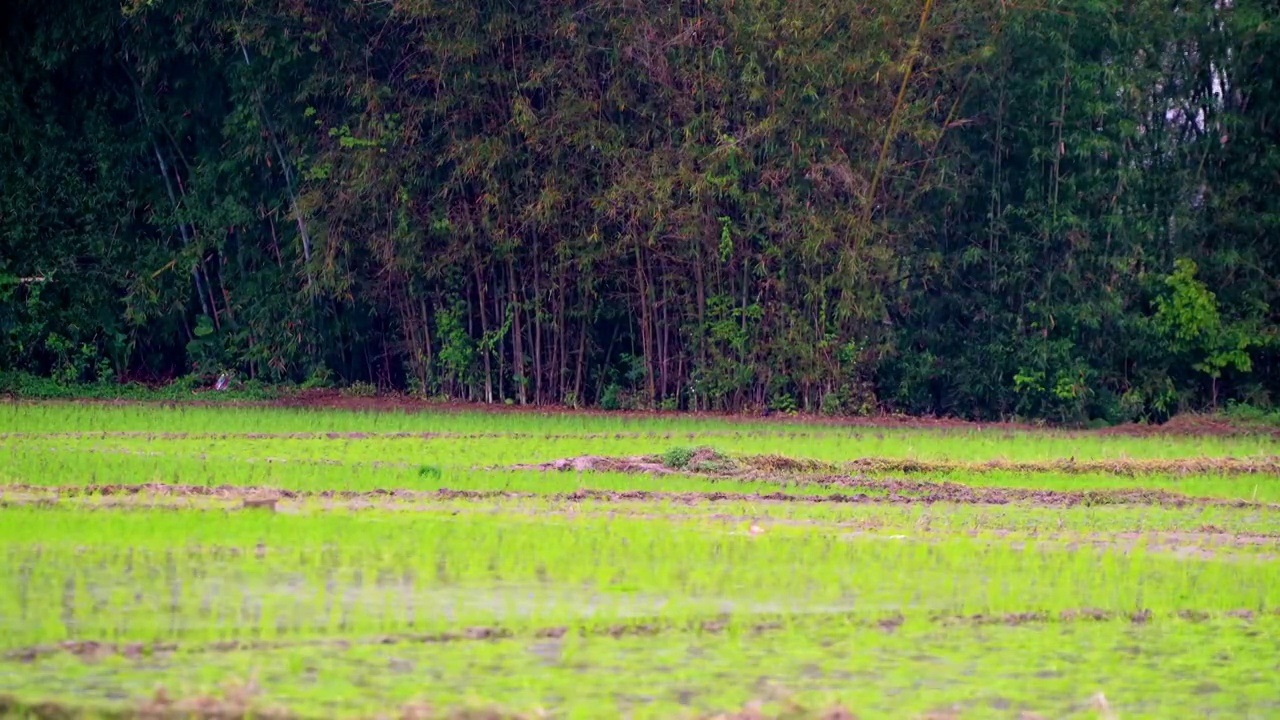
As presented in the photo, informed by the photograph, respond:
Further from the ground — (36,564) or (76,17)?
(76,17)

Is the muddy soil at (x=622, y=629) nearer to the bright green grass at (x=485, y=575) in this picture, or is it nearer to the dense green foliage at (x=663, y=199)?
the bright green grass at (x=485, y=575)

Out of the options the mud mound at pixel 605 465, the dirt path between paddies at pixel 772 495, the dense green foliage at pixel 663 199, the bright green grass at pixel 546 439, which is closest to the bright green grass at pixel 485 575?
the dirt path between paddies at pixel 772 495

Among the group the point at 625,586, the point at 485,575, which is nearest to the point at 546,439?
the point at 485,575

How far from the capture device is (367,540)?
6898mm

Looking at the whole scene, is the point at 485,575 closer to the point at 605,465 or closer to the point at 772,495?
the point at 772,495

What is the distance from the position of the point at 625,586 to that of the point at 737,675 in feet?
4.51

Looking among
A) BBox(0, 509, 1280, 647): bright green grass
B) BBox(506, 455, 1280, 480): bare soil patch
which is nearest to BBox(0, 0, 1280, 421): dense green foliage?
BBox(506, 455, 1280, 480): bare soil patch

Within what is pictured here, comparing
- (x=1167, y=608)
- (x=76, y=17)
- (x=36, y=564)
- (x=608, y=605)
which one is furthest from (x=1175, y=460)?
(x=76, y=17)

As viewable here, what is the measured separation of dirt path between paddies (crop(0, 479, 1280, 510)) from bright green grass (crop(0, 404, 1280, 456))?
178cm

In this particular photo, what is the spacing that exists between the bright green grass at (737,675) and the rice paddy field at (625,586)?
0.04ft

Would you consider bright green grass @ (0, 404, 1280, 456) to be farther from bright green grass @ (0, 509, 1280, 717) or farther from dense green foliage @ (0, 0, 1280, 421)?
bright green grass @ (0, 509, 1280, 717)

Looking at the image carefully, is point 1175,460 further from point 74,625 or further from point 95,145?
point 95,145

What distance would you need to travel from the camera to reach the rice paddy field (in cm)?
449

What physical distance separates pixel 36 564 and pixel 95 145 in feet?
38.4
